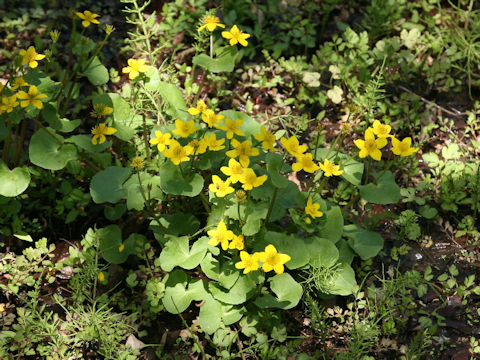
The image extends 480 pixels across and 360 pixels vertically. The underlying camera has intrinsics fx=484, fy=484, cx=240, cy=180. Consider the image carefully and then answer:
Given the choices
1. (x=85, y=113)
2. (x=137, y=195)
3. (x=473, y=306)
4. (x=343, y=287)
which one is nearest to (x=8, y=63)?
(x=85, y=113)

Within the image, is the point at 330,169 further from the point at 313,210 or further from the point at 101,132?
the point at 101,132

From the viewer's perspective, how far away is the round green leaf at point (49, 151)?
7.73ft

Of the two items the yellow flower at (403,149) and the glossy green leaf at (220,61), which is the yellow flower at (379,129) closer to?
the yellow flower at (403,149)

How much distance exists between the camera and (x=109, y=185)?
2.38m

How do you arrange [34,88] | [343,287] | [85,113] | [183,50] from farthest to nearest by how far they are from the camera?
[183,50] < [85,113] < [343,287] < [34,88]

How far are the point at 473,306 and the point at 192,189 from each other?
5.33 feet

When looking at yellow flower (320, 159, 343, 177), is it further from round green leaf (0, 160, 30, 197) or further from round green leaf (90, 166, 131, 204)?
round green leaf (0, 160, 30, 197)

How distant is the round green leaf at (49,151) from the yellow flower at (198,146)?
644mm

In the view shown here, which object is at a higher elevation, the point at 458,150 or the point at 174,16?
the point at 174,16

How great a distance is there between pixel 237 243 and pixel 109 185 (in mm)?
710

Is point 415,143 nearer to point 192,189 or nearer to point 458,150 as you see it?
point 458,150

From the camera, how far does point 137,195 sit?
7.69 ft

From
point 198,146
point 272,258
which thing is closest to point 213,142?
point 198,146

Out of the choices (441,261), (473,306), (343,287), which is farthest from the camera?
(441,261)
